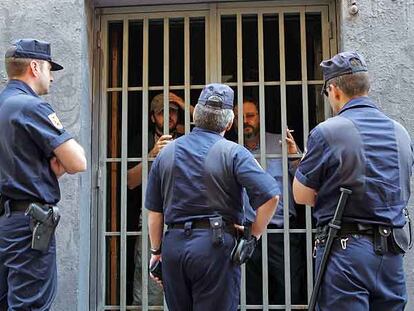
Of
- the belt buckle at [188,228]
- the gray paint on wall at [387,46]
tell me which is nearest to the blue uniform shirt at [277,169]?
the gray paint on wall at [387,46]

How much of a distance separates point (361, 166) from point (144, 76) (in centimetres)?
239

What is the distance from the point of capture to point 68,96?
15.8 ft

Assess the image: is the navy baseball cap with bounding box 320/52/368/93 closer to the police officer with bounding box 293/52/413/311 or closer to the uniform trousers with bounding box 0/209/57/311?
the police officer with bounding box 293/52/413/311

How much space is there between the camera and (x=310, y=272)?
482cm

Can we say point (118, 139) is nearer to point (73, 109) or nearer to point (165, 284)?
point (73, 109)

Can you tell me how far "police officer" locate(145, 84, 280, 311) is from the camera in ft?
11.4

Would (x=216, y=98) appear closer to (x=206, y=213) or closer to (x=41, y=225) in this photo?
(x=206, y=213)

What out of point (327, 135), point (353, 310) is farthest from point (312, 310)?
point (327, 135)

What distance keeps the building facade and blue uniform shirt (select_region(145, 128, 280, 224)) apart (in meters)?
1.32

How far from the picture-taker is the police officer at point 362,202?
316 centimetres

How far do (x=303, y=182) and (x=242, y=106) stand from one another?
174 cm

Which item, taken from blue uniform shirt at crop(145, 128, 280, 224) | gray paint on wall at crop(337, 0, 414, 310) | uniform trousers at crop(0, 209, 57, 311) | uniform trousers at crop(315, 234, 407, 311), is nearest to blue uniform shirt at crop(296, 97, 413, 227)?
uniform trousers at crop(315, 234, 407, 311)

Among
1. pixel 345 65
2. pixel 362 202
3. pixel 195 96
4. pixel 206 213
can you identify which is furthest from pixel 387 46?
pixel 206 213

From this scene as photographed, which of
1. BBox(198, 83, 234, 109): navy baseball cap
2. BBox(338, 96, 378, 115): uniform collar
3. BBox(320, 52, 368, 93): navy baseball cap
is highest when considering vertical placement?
BBox(320, 52, 368, 93): navy baseball cap
